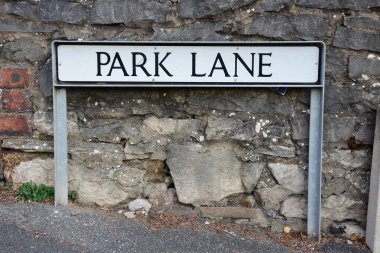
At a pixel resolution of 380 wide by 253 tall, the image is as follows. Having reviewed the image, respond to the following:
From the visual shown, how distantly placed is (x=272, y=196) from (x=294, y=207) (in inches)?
5.3

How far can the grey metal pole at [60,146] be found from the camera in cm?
260

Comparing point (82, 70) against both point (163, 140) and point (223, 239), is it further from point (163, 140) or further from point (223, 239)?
point (223, 239)

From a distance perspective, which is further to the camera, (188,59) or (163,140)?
(163,140)

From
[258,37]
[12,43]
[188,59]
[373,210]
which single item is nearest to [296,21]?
[258,37]

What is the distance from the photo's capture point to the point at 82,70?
2533 mm

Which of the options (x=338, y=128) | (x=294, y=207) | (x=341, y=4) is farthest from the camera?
(x=294, y=207)

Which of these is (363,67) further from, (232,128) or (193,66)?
(193,66)

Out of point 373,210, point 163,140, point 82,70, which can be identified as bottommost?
point 373,210

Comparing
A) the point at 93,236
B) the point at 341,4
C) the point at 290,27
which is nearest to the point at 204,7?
the point at 290,27

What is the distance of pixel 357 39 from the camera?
250cm

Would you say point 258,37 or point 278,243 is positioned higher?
point 258,37

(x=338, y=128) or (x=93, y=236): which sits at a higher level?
(x=338, y=128)

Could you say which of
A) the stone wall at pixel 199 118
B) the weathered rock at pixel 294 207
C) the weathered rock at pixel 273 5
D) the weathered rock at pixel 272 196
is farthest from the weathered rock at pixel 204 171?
the weathered rock at pixel 273 5

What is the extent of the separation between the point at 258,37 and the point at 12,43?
1.30 meters
